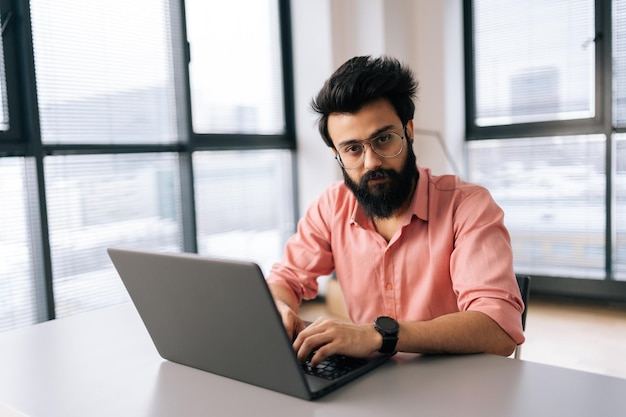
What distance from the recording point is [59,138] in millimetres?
2680

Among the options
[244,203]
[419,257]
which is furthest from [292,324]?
[244,203]

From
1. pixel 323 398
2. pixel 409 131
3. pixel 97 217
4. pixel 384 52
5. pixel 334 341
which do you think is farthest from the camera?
pixel 384 52

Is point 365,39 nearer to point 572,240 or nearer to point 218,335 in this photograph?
point 572,240

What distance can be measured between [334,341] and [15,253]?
76.6 inches

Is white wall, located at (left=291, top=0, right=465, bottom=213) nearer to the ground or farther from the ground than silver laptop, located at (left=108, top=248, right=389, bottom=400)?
farther from the ground

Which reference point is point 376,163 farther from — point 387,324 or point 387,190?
point 387,324

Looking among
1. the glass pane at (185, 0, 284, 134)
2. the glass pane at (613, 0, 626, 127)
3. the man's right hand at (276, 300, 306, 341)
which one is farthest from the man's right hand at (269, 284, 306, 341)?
the glass pane at (613, 0, 626, 127)

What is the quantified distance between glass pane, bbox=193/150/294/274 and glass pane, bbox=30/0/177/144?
416mm

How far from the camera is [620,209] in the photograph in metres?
3.64

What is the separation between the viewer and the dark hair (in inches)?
61.4

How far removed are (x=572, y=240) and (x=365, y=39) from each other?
1.90 metres

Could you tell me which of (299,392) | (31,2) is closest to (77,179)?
(31,2)

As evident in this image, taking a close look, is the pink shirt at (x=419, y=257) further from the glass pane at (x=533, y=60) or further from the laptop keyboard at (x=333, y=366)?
the glass pane at (x=533, y=60)

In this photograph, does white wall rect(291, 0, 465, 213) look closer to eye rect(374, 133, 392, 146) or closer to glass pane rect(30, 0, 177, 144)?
glass pane rect(30, 0, 177, 144)
